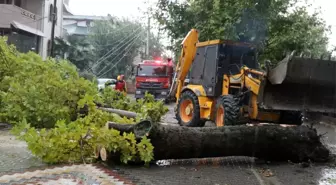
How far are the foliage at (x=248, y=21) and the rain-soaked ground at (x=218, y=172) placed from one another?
862 cm

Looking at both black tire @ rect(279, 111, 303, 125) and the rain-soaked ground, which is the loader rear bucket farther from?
the rain-soaked ground

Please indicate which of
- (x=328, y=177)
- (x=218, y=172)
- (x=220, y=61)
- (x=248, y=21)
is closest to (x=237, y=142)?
(x=218, y=172)

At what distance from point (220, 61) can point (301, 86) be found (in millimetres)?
2280

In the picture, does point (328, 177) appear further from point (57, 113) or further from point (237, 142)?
point (57, 113)

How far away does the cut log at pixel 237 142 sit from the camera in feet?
19.9

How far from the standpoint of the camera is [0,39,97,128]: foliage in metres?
8.64

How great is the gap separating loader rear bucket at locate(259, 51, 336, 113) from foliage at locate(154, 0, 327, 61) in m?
6.35

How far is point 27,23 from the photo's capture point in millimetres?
24281

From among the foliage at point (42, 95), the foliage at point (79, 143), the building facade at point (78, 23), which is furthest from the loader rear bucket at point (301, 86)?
the building facade at point (78, 23)

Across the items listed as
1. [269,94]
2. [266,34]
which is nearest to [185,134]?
[269,94]

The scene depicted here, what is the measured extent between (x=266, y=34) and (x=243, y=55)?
624cm

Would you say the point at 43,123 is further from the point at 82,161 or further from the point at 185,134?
the point at 185,134

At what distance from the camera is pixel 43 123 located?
884 cm

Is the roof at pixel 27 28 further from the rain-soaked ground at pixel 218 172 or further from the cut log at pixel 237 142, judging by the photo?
the cut log at pixel 237 142
